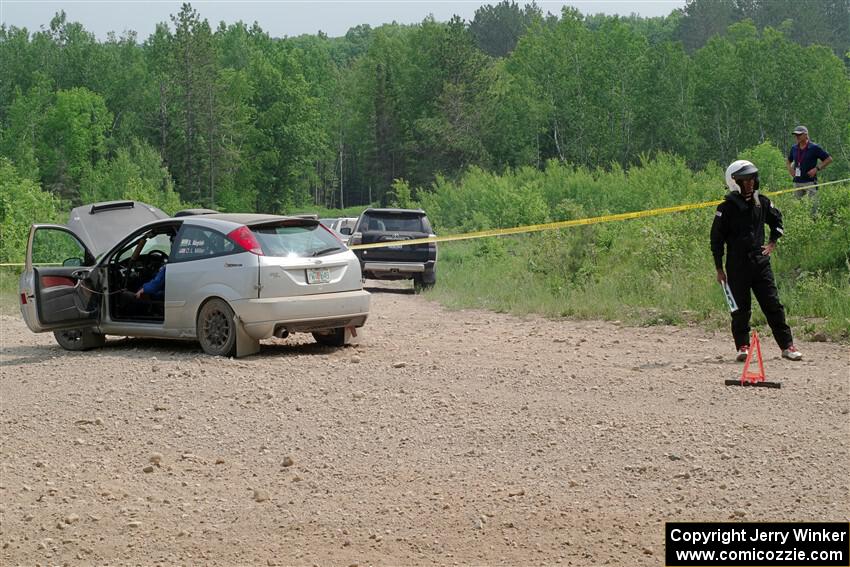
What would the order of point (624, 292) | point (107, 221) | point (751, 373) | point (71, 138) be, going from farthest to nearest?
point (71, 138) < point (624, 292) < point (107, 221) < point (751, 373)

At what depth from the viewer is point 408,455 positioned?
8.28m

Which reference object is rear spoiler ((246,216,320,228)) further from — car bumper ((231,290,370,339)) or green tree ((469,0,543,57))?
green tree ((469,0,543,57))

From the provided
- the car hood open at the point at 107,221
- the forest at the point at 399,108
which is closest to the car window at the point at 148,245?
the car hood open at the point at 107,221

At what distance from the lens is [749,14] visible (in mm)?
157000

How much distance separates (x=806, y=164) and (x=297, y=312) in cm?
892

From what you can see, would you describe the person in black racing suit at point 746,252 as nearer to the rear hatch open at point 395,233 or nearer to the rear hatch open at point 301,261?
the rear hatch open at point 301,261

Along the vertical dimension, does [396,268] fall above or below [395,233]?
below

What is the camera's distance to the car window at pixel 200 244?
13141 mm

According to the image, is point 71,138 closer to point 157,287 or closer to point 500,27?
point 500,27

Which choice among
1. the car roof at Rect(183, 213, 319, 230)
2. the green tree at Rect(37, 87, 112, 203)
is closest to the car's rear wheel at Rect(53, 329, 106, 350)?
the car roof at Rect(183, 213, 319, 230)

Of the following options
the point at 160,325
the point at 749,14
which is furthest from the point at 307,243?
the point at 749,14

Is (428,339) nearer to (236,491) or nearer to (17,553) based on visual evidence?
(236,491)

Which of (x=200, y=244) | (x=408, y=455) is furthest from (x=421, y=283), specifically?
(x=408, y=455)

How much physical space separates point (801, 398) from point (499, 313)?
8.89 m
